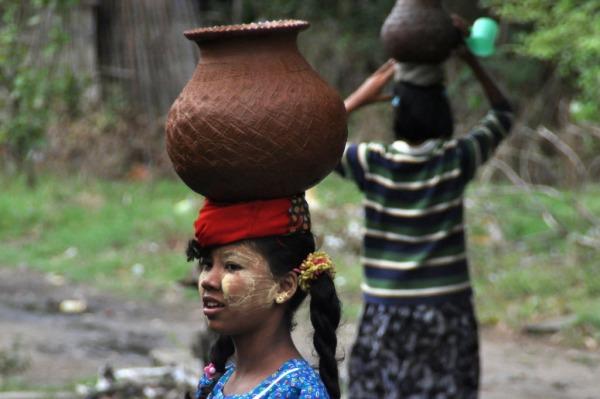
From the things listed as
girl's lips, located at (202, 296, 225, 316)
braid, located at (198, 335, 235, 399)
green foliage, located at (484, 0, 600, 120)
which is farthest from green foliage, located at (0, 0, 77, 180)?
girl's lips, located at (202, 296, 225, 316)

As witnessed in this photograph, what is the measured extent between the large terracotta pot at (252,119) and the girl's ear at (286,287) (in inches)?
8.2

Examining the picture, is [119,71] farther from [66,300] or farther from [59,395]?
[59,395]

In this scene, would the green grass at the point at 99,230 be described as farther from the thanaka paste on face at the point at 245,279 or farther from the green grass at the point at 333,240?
the thanaka paste on face at the point at 245,279

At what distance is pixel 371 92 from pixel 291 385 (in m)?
2.28

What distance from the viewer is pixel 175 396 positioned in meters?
5.81

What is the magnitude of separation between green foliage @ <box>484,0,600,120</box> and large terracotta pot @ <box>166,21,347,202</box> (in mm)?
4391

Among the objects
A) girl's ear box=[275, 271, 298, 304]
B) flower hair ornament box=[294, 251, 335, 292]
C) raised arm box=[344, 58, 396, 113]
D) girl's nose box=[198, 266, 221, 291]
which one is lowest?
raised arm box=[344, 58, 396, 113]

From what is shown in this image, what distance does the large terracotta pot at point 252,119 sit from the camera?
249 centimetres

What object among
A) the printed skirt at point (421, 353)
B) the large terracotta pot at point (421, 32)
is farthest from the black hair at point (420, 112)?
the printed skirt at point (421, 353)

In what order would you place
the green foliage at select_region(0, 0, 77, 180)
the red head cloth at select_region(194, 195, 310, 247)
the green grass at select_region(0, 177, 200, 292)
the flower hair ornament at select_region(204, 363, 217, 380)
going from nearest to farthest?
the red head cloth at select_region(194, 195, 310, 247), the flower hair ornament at select_region(204, 363, 217, 380), the green foliage at select_region(0, 0, 77, 180), the green grass at select_region(0, 177, 200, 292)

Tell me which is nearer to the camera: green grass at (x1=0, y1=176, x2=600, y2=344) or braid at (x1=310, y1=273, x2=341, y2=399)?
braid at (x1=310, y1=273, x2=341, y2=399)

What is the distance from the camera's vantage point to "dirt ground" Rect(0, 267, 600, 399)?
6.87 m

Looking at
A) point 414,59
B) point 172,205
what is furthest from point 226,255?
point 172,205

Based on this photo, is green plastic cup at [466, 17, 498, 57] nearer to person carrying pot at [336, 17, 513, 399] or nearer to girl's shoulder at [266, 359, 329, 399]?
person carrying pot at [336, 17, 513, 399]
